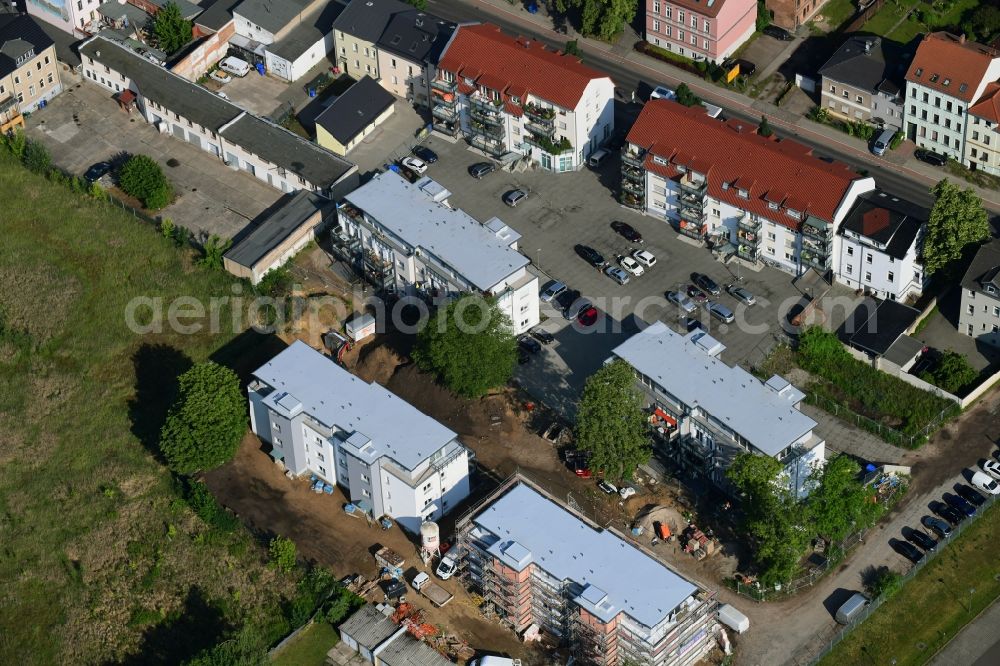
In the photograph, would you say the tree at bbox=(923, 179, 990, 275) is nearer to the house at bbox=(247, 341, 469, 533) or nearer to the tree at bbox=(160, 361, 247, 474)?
the house at bbox=(247, 341, 469, 533)

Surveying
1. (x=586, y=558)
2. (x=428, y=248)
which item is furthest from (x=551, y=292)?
(x=586, y=558)

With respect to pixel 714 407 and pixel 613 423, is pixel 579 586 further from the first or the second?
pixel 714 407

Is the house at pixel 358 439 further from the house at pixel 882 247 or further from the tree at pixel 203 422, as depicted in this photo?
the house at pixel 882 247

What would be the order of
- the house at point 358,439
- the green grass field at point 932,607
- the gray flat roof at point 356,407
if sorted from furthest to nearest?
the gray flat roof at point 356,407, the house at point 358,439, the green grass field at point 932,607

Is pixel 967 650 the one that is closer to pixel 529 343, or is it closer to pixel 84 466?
pixel 529 343

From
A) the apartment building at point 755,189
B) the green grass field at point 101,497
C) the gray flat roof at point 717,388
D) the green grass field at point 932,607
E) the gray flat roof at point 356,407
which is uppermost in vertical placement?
the apartment building at point 755,189

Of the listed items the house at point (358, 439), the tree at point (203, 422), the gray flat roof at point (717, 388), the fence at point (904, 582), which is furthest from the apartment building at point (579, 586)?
the tree at point (203, 422)
